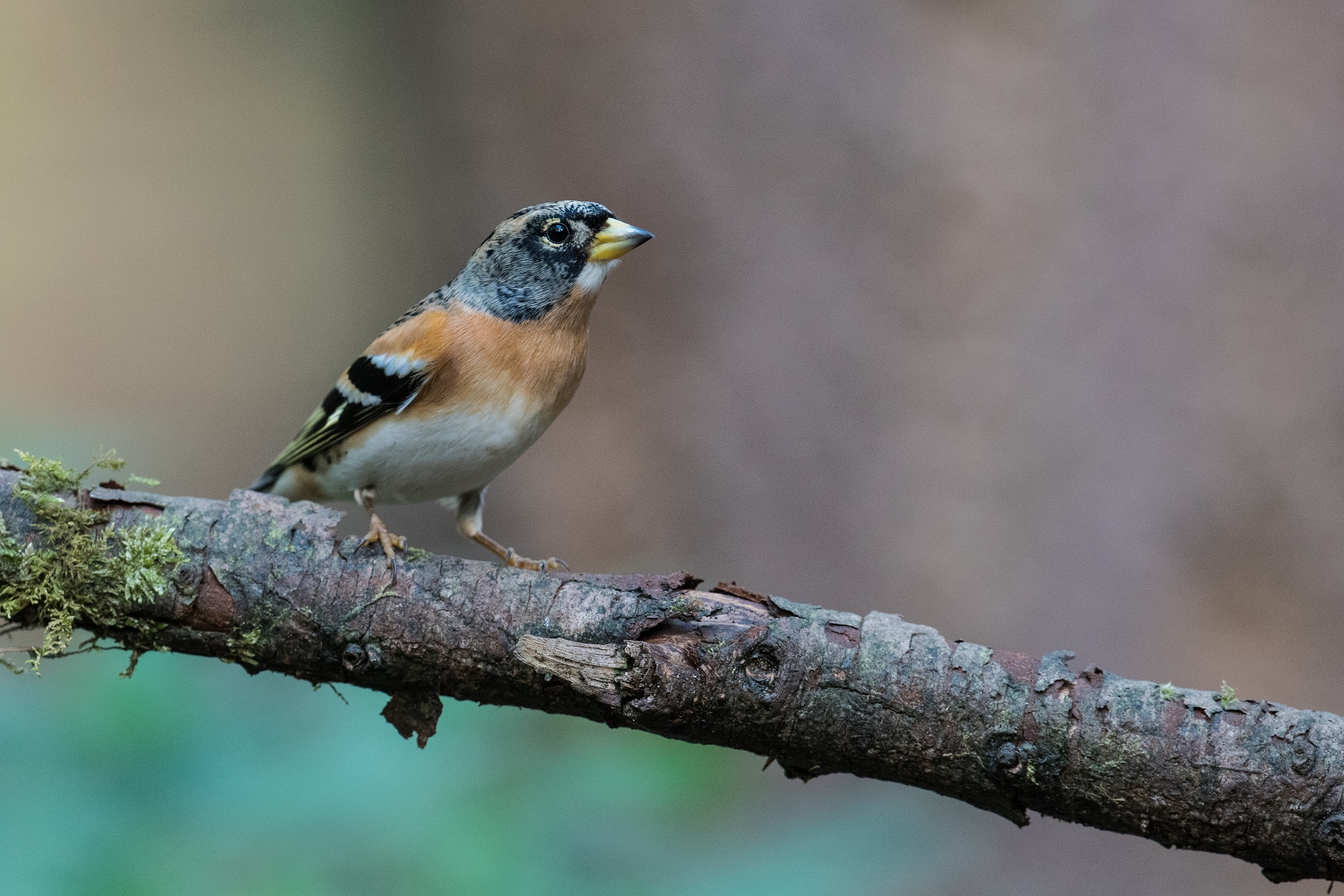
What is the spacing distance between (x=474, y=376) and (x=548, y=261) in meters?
0.65

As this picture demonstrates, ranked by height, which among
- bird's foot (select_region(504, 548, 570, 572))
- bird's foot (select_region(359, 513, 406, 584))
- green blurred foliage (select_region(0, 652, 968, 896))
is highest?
bird's foot (select_region(359, 513, 406, 584))

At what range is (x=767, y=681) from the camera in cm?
260

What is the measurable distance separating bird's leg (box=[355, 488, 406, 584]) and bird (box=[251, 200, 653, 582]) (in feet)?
0.03

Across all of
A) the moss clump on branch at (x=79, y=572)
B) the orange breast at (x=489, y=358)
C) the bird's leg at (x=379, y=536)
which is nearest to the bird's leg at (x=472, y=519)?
the bird's leg at (x=379, y=536)

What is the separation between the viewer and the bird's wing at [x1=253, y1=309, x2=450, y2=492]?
3.99 meters

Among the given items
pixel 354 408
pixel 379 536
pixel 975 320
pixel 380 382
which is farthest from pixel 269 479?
pixel 975 320

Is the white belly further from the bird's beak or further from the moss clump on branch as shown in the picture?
the moss clump on branch

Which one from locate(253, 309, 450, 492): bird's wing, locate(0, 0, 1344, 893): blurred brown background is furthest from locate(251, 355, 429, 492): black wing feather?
locate(0, 0, 1344, 893): blurred brown background

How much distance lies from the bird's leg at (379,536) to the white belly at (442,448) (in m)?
0.10

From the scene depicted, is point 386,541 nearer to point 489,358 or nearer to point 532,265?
point 489,358

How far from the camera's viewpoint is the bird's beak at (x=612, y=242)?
4199 millimetres

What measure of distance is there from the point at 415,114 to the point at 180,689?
635 centimetres

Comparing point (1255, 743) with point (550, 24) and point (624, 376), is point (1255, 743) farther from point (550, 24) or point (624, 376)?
point (550, 24)

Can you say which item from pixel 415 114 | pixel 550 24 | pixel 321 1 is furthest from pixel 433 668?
pixel 321 1
